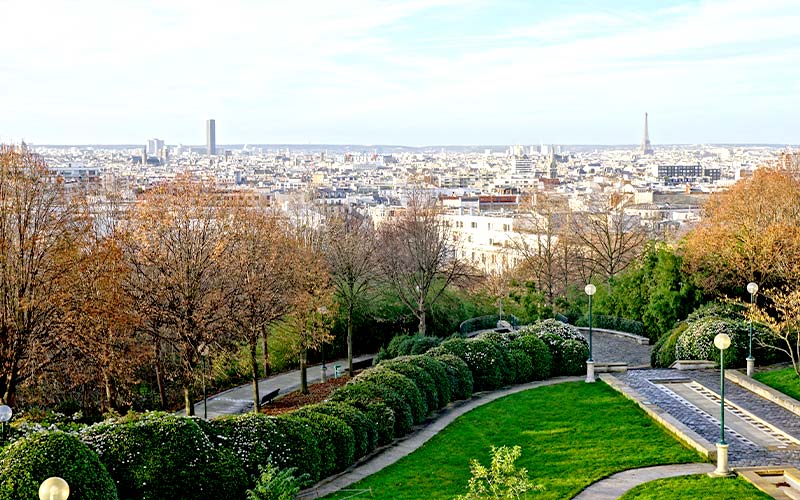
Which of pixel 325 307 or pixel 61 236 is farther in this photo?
pixel 325 307

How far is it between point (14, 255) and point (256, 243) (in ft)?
26.4

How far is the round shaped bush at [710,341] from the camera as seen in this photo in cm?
2673

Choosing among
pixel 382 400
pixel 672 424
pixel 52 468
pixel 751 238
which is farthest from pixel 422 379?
pixel 751 238

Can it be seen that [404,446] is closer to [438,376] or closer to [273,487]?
[438,376]

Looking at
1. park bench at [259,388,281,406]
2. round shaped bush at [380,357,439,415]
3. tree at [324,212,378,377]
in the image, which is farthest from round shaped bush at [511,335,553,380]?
tree at [324,212,378,377]

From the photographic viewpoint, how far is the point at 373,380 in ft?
71.5

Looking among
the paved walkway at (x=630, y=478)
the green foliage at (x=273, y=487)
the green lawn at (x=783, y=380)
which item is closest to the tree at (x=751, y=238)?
the green lawn at (x=783, y=380)

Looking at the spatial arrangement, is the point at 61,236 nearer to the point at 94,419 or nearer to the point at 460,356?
the point at 94,419

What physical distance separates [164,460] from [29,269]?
8.71 meters

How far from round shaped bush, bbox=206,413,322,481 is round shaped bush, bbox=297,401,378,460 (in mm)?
1628

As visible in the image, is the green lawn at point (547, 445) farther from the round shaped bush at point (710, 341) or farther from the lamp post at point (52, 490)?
the lamp post at point (52, 490)

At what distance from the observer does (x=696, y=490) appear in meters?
16.3

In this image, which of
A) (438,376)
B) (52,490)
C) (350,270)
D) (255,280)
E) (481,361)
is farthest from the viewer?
(350,270)

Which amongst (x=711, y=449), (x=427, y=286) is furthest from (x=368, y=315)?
(x=711, y=449)
